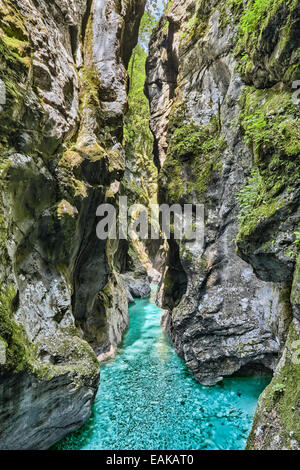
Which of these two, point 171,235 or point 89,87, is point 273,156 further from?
point 89,87

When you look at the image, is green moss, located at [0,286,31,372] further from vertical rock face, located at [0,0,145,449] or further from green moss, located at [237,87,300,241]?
green moss, located at [237,87,300,241]

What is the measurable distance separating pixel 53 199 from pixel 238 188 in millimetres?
5764

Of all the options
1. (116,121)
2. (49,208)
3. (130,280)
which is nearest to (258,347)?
(49,208)

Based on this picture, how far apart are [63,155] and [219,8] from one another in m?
8.67

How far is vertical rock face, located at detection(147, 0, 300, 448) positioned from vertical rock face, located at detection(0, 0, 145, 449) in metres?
3.27

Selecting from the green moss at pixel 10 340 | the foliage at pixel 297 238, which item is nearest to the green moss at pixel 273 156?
the foliage at pixel 297 238

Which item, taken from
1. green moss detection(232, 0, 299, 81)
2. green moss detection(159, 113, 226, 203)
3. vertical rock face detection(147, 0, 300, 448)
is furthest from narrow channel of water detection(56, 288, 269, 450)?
green moss detection(232, 0, 299, 81)

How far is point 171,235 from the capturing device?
1112 cm

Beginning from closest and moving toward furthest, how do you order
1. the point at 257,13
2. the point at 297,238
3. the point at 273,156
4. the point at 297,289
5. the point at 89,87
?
1. the point at 297,289
2. the point at 297,238
3. the point at 273,156
4. the point at 257,13
5. the point at 89,87

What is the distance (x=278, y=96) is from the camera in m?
5.50

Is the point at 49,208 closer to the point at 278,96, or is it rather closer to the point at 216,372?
the point at 278,96

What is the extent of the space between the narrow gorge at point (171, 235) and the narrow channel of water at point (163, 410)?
0.05 metres

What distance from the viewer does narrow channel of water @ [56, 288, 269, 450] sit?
6051mm

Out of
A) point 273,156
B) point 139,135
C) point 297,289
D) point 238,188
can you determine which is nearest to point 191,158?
point 238,188
